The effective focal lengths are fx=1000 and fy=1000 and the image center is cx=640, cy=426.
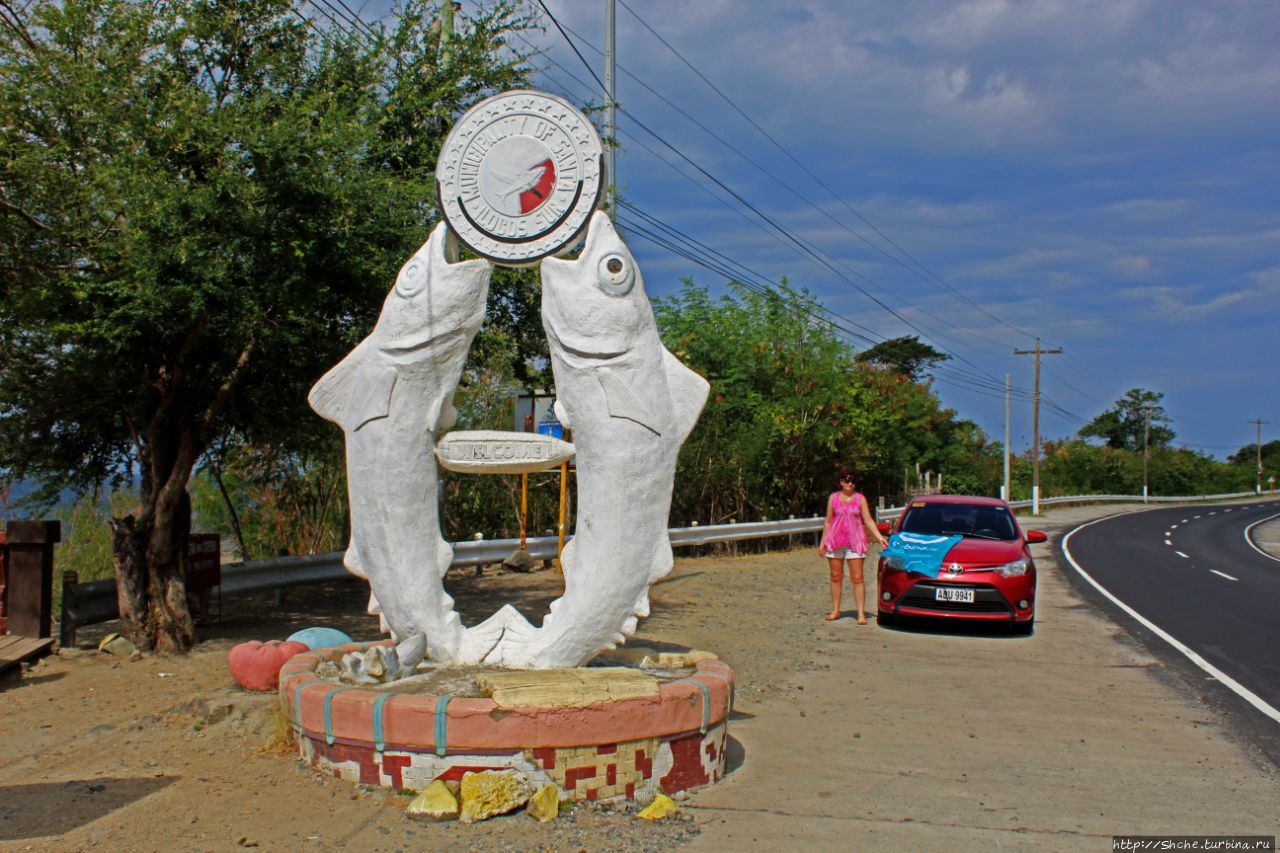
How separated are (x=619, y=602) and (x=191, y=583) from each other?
5.78 metres

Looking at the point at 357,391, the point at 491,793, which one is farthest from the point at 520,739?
the point at 357,391

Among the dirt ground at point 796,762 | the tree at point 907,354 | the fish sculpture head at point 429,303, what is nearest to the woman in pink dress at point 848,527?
the dirt ground at point 796,762

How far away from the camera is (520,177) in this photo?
20.5 ft

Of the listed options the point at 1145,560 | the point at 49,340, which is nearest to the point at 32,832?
the point at 49,340

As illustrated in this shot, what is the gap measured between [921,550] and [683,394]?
6075 mm

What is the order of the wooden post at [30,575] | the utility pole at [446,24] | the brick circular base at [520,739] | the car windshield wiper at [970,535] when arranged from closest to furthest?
1. the brick circular base at [520,739]
2. the wooden post at [30,575]
3. the utility pole at [446,24]
4. the car windshield wiper at [970,535]

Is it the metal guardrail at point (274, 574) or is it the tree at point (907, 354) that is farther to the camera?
the tree at point (907, 354)

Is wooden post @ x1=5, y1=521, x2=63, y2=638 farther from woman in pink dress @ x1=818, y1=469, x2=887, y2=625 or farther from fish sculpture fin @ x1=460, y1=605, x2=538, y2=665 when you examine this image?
woman in pink dress @ x1=818, y1=469, x2=887, y2=625

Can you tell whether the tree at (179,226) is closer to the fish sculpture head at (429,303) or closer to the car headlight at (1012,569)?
the fish sculpture head at (429,303)

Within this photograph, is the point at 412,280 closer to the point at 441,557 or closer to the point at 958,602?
the point at 441,557

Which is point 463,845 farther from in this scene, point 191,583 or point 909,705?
point 191,583

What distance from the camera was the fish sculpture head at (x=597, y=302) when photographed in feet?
19.5

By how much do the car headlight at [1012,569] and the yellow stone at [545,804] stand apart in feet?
23.9

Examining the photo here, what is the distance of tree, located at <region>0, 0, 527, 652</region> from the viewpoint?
309 inches
